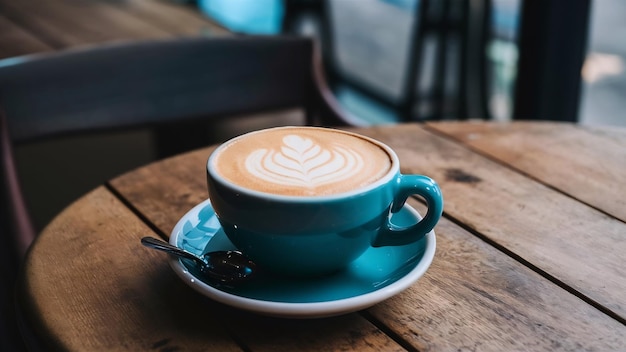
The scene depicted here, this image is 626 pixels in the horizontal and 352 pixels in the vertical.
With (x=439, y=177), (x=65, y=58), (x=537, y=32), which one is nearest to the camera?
(x=439, y=177)

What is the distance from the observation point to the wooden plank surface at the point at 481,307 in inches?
23.2

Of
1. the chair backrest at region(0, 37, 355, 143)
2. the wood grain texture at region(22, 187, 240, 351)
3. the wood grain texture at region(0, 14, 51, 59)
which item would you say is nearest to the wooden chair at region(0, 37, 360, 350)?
the chair backrest at region(0, 37, 355, 143)

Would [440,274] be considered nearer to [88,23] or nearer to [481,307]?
[481,307]

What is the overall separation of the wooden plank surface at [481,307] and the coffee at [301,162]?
120mm

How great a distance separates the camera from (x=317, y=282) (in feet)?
2.11

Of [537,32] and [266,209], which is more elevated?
[266,209]

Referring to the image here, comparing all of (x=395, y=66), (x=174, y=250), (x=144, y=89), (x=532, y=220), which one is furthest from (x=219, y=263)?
(x=395, y=66)

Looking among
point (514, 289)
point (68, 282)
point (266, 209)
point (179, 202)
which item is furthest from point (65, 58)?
point (514, 289)

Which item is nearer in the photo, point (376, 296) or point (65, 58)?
point (376, 296)

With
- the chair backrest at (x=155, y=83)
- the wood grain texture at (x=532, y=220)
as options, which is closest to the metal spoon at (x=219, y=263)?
the wood grain texture at (x=532, y=220)

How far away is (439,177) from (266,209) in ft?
1.23

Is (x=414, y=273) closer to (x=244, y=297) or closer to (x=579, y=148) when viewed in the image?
(x=244, y=297)

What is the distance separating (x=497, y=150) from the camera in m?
0.99

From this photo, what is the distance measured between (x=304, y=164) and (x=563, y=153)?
48 cm
